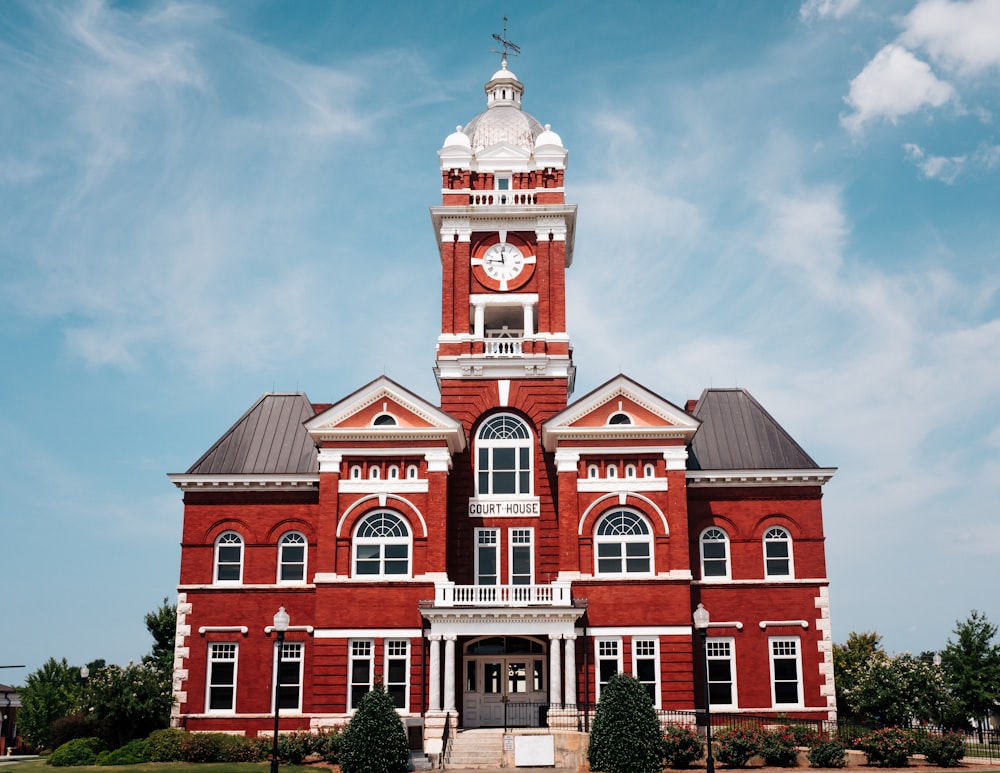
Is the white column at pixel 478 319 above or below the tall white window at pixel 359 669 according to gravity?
above

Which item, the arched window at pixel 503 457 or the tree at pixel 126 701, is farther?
the arched window at pixel 503 457

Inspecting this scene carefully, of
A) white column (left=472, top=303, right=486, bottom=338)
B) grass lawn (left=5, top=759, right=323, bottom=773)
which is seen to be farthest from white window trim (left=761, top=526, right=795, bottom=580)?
grass lawn (left=5, top=759, right=323, bottom=773)

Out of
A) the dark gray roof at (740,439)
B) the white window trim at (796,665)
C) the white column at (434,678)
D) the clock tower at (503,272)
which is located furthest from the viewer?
the dark gray roof at (740,439)

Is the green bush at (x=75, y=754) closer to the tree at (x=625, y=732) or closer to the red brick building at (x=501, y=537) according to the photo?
the red brick building at (x=501, y=537)

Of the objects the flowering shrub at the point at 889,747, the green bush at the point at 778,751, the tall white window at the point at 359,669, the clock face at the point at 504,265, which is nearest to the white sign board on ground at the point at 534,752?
the green bush at the point at 778,751

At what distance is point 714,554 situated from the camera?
41.9m

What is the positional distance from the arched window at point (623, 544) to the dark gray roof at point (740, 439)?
189 inches

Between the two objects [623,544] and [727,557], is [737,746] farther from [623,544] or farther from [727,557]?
[727,557]

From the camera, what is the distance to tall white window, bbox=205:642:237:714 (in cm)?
4055

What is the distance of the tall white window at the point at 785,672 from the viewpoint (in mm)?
40094

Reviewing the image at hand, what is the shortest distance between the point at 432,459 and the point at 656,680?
37.9ft

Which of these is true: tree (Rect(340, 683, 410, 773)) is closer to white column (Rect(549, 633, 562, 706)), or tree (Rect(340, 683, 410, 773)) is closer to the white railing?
the white railing

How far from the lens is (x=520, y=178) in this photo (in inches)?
1769

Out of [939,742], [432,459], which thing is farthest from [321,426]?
[939,742]
